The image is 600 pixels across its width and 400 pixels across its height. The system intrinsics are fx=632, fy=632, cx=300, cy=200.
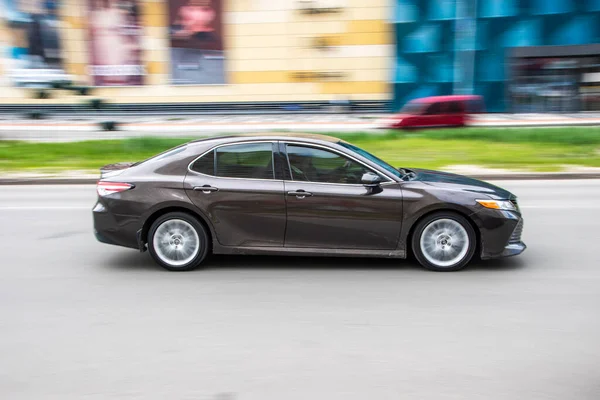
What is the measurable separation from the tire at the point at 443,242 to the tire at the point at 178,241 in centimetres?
213

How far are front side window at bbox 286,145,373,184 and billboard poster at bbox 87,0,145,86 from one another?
122ft

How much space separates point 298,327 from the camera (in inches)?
189

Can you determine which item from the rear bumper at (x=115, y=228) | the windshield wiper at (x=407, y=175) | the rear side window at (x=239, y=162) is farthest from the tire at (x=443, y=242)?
the rear bumper at (x=115, y=228)

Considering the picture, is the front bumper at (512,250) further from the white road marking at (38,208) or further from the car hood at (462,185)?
the white road marking at (38,208)

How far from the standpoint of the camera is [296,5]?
40156 mm

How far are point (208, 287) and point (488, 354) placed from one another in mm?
2672

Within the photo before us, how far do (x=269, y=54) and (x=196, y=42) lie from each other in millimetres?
4738

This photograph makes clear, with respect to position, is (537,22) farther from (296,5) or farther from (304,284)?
(304,284)

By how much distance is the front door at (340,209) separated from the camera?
6145 mm

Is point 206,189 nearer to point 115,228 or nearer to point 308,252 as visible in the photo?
point 115,228

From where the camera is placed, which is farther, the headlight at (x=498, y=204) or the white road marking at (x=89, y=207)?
the white road marking at (x=89, y=207)

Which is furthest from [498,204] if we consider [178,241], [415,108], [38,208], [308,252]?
[415,108]

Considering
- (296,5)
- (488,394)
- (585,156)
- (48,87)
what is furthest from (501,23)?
(488,394)

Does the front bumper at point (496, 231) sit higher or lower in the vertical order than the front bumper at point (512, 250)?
higher
